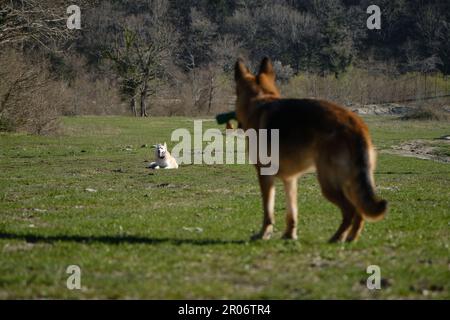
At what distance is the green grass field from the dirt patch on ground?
14.5 metres

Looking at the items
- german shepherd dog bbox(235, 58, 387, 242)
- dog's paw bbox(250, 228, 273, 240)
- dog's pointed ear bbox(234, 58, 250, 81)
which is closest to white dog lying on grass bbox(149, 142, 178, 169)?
dog's pointed ear bbox(234, 58, 250, 81)

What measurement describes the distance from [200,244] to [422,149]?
104 ft

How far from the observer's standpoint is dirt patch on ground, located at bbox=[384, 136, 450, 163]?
32.7 meters

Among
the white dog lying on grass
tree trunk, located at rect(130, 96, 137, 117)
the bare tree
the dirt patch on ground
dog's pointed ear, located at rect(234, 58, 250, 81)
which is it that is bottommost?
the white dog lying on grass

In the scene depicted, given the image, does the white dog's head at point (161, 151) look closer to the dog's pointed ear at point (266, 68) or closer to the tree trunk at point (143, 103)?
the dog's pointed ear at point (266, 68)

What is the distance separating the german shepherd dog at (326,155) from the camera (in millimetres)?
7441

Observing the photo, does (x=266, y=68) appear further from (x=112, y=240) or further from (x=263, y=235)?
(x=112, y=240)

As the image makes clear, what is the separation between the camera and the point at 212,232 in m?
9.25

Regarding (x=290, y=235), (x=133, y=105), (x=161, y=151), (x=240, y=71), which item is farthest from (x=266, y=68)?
(x=133, y=105)

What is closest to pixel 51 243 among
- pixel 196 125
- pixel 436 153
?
pixel 436 153

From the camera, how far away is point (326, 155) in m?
7.64

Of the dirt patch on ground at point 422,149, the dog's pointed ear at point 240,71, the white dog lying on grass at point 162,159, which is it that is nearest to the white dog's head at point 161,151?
the white dog lying on grass at point 162,159

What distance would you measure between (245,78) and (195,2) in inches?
4529

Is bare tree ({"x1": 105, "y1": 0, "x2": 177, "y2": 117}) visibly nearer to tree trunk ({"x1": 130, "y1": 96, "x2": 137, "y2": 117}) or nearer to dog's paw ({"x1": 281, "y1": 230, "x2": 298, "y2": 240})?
tree trunk ({"x1": 130, "y1": 96, "x2": 137, "y2": 117})
